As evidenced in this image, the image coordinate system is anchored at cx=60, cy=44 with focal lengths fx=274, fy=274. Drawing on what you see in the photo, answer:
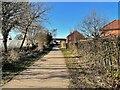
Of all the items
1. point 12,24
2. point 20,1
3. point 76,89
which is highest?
point 20,1

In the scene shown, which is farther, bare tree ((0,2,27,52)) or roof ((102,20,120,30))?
roof ((102,20,120,30))

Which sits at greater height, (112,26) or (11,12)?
(112,26)

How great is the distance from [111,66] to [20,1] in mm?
13072

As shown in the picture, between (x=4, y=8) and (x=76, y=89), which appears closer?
(x=76, y=89)

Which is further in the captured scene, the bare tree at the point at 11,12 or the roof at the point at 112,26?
the roof at the point at 112,26

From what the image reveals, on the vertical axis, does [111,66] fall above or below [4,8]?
below

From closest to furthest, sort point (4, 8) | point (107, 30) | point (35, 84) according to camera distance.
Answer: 1. point (35, 84)
2. point (4, 8)
3. point (107, 30)

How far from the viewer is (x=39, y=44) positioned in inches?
1879

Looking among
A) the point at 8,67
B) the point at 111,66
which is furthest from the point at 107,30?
the point at 111,66

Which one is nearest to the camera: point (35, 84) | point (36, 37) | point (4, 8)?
point (35, 84)

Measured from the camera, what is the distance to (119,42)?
8773 mm

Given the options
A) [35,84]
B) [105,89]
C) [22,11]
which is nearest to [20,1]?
[22,11]

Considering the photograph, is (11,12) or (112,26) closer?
(11,12)

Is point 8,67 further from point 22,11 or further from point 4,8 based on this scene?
point 22,11
